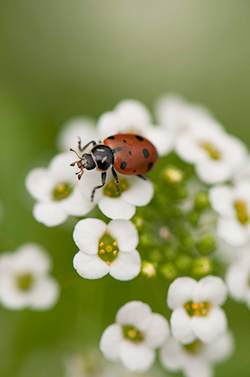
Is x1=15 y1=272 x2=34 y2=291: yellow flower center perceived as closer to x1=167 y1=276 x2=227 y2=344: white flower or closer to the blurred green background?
the blurred green background

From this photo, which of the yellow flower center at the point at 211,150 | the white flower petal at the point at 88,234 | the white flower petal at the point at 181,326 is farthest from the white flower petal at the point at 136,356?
the yellow flower center at the point at 211,150

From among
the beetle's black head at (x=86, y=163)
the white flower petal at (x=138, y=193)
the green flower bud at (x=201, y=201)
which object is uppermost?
the beetle's black head at (x=86, y=163)

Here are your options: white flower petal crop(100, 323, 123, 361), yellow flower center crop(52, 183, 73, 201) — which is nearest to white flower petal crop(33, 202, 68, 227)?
yellow flower center crop(52, 183, 73, 201)

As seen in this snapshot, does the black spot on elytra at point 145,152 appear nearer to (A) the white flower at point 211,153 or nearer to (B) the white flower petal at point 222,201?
(A) the white flower at point 211,153

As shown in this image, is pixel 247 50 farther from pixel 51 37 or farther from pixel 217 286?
pixel 217 286

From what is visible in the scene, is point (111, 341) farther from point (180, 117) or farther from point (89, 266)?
point (180, 117)
